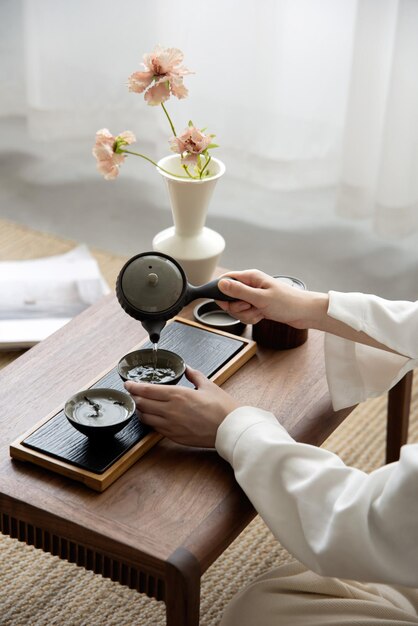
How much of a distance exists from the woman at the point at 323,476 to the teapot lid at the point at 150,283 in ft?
0.32

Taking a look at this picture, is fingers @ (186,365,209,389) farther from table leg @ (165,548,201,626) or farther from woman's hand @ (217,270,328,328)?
table leg @ (165,548,201,626)

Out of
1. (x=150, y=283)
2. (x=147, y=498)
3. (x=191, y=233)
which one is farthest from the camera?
(x=191, y=233)

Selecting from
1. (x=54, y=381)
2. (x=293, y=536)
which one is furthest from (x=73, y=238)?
(x=293, y=536)

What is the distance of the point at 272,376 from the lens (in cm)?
161

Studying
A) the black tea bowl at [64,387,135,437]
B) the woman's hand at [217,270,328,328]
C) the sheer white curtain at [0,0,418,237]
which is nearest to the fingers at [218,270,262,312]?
the woman's hand at [217,270,328,328]

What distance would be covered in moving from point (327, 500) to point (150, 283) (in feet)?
1.40

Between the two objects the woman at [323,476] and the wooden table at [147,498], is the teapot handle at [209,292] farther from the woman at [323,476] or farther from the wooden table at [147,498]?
the wooden table at [147,498]

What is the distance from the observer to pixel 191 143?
5.64 feet

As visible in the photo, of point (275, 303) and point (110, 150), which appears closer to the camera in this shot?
point (275, 303)

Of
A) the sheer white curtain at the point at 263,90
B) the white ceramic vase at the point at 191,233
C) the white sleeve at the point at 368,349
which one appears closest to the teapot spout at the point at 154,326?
the white sleeve at the point at 368,349

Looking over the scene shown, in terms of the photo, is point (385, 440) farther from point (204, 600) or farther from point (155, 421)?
point (155, 421)

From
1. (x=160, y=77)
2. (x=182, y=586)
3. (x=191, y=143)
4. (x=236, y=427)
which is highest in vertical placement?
(x=160, y=77)

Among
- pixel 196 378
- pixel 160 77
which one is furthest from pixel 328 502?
pixel 160 77

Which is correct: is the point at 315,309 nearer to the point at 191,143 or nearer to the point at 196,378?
the point at 196,378
